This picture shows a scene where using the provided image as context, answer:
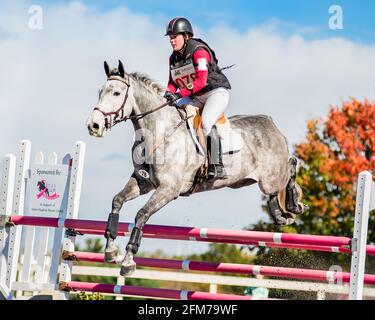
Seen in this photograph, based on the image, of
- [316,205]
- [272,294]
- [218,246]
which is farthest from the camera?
[218,246]

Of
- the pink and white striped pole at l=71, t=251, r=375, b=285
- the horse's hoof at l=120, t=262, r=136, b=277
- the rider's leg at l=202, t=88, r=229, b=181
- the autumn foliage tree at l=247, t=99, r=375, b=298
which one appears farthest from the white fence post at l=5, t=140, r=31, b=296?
the autumn foliage tree at l=247, t=99, r=375, b=298

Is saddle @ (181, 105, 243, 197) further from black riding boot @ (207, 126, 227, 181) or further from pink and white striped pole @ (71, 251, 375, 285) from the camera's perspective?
pink and white striped pole @ (71, 251, 375, 285)

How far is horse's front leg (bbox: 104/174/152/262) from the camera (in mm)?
6566

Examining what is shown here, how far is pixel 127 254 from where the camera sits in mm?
6410

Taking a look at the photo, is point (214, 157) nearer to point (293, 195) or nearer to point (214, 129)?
point (214, 129)

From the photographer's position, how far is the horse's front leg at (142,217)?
21.1 ft

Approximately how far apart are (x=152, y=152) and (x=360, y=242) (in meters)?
1.95

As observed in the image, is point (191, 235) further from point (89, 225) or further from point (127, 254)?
point (89, 225)

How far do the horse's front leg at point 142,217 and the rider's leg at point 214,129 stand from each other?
1.53 feet

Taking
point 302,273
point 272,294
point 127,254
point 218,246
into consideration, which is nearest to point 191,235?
point 127,254

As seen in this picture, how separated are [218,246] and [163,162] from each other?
1527 cm

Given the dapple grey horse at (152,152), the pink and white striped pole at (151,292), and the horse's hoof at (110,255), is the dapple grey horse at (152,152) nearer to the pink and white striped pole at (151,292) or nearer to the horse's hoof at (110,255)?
the horse's hoof at (110,255)

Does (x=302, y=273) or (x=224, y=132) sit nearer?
(x=302, y=273)

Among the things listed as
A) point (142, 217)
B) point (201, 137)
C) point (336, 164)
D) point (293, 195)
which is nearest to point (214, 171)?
point (201, 137)
